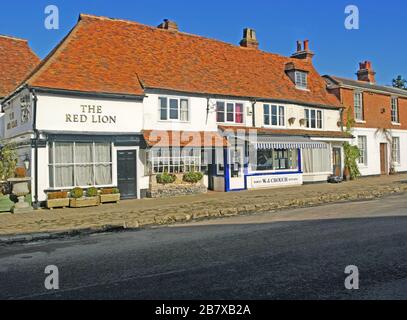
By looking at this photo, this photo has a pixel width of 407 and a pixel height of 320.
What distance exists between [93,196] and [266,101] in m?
11.7

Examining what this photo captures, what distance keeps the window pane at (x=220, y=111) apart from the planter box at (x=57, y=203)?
30.1 ft

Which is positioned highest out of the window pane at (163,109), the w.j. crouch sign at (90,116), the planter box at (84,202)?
the window pane at (163,109)

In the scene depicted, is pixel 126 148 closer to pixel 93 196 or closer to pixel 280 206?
pixel 93 196

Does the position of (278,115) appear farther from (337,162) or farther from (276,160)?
(337,162)

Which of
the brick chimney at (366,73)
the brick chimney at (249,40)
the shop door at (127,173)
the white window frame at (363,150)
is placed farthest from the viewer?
the brick chimney at (366,73)

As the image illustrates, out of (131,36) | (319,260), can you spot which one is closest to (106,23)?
(131,36)

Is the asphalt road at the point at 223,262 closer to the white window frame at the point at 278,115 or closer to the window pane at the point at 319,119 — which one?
the white window frame at the point at 278,115

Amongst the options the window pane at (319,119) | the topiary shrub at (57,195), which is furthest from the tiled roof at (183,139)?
the window pane at (319,119)

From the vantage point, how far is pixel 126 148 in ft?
61.0

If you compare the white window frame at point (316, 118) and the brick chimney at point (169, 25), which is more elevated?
the brick chimney at point (169, 25)

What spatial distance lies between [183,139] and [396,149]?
1978 centimetres

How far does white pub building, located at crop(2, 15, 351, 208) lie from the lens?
1716 cm

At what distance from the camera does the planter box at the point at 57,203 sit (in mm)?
15797

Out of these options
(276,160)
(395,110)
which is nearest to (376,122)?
(395,110)
